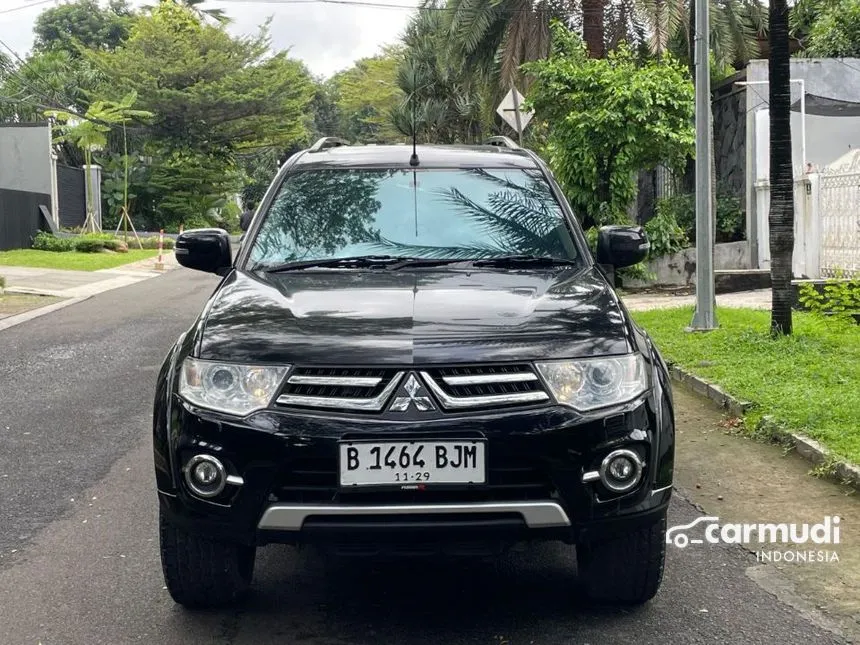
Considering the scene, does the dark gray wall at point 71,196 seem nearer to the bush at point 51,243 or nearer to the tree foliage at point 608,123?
the bush at point 51,243

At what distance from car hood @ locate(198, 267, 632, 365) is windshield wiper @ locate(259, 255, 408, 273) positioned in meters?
0.17

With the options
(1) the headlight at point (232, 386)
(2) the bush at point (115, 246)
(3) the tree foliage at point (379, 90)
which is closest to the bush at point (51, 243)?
(2) the bush at point (115, 246)

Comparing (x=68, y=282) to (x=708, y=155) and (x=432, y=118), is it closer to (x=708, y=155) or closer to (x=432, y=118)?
(x=708, y=155)

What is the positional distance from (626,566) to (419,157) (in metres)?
2.26

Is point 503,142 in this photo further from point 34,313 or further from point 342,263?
point 34,313

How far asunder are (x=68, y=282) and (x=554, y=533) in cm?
1701

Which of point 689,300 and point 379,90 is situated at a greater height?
point 379,90

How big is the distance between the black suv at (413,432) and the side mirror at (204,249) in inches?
32.7

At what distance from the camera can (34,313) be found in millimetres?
14078

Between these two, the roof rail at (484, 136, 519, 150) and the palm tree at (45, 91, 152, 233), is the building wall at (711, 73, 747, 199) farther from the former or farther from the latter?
the palm tree at (45, 91, 152, 233)

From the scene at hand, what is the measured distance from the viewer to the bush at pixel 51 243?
26.1 metres

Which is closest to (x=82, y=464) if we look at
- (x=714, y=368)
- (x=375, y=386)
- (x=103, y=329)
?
(x=375, y=386)

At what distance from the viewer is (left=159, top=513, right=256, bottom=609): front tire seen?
3.51 meters

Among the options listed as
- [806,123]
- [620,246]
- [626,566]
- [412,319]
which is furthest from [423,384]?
[806,123]
